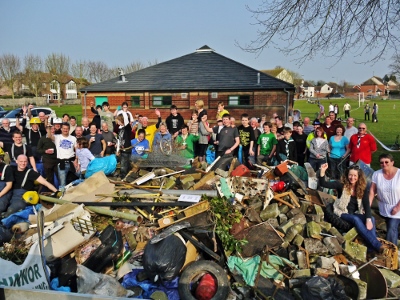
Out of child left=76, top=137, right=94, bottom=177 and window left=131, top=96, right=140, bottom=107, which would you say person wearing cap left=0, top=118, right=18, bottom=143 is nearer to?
child left=76, top=137, right=94, bottom=177

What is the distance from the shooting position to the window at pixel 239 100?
74.0 ft

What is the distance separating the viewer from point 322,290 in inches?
171

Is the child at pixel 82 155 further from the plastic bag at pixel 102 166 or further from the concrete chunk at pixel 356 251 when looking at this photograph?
the concrete chunk at pixel 356 251

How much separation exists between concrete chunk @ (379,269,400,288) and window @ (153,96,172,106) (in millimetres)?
19899

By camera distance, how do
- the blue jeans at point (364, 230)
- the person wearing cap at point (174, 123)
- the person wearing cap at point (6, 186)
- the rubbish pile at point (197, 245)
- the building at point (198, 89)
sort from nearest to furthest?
the rubbish pile at point (197, 245) < the blue jeans at point (364, 230) < the person wearing cap at point (6, 186) < the person wearing cap at point (174, 123) < the building at point (198, 89)

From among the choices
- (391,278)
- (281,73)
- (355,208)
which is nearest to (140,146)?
(355,208)

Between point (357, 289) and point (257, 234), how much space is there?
1.59 meters

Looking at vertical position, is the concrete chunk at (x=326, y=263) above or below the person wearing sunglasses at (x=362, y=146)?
below

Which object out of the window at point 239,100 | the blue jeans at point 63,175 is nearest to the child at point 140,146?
the blue jeans at point 63,175

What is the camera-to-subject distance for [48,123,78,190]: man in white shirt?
8469 millimetres

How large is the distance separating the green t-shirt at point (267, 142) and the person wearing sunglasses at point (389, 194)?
11.0 ft

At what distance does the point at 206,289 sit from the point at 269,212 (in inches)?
81.8

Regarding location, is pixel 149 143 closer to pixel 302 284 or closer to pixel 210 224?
pixel 210 224

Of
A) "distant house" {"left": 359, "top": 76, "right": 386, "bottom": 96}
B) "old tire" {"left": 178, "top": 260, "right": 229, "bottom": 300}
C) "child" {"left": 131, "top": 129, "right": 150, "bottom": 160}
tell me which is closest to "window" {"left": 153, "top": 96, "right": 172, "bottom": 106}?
"child" {"left": 131, "top": 129, "right": 150, "bottom": 160}
